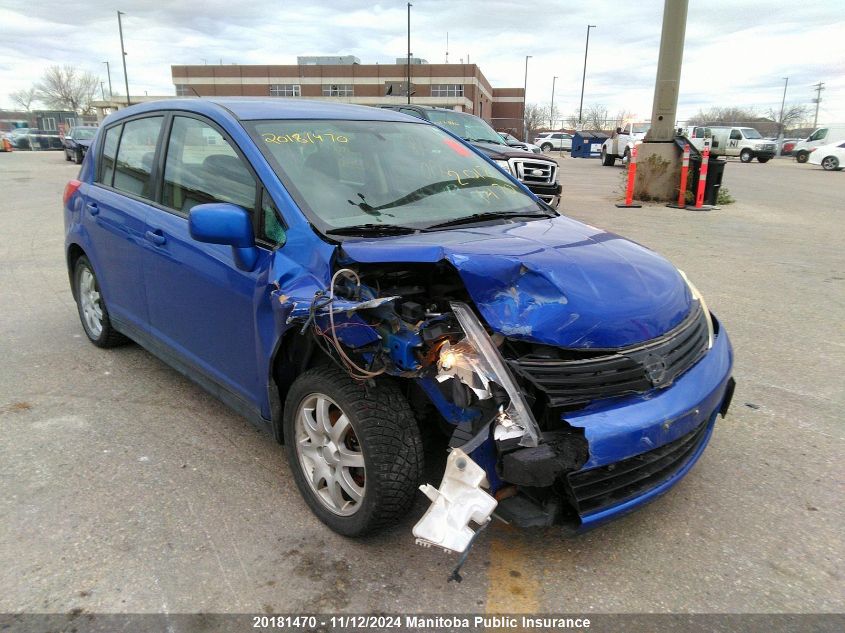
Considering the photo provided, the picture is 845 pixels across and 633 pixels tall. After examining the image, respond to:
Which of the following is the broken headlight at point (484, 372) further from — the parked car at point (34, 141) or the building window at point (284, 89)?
the building window at point (284, 89)

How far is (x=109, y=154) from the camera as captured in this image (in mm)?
4426

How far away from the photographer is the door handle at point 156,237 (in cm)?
346

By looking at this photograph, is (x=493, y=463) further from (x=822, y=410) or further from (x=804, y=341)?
(x=804, y=341)

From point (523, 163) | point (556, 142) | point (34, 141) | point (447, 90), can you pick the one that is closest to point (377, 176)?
point (523, 163)

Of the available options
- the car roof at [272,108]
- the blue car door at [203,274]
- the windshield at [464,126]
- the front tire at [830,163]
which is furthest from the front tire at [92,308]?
the front tire at [830,163]

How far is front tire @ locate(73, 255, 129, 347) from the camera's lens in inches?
181

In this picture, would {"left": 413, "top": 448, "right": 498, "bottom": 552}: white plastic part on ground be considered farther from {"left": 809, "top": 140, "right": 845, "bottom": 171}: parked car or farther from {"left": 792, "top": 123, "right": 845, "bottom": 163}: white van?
{"left": 792, "top": 123, "right": 845, "bottom": 163}: white van

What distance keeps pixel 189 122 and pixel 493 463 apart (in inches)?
101

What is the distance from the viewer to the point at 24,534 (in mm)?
2674

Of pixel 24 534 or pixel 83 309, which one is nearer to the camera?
pixel 24 534

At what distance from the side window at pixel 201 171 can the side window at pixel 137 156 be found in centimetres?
25

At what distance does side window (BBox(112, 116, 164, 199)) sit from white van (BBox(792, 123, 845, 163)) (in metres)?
37.7

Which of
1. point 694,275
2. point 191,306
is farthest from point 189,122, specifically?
point 694,275

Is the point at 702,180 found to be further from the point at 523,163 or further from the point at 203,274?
the point at 203,274
